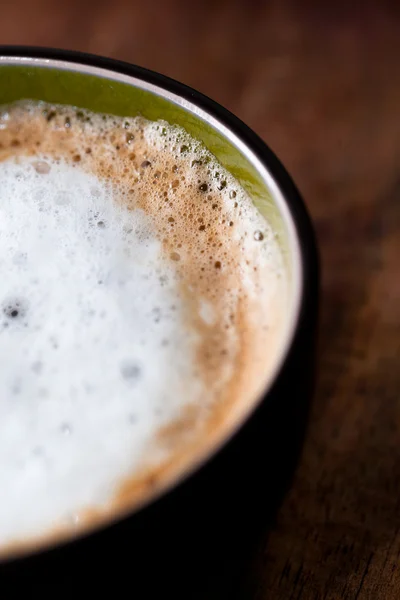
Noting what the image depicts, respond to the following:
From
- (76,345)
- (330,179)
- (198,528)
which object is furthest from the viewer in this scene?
(330,179)

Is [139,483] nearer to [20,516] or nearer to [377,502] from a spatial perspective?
[20,516]

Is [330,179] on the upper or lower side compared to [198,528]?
upper

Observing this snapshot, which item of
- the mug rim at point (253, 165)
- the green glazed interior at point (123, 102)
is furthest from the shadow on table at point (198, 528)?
the green glazed interior at point (123, 102)

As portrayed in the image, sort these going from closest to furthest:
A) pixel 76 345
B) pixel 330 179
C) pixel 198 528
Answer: pixel 198 528 → pixel 76 345 → pixel 330 179

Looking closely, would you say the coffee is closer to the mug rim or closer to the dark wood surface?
the mug rim

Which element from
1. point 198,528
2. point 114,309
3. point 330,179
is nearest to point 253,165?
point 114,309

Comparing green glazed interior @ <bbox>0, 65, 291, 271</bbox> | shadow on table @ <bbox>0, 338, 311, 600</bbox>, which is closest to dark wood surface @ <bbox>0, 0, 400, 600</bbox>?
shadow on table @ <bbox>0, 338, 311, 600</bbox>

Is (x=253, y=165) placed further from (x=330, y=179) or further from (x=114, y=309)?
(x=330, y=179)
